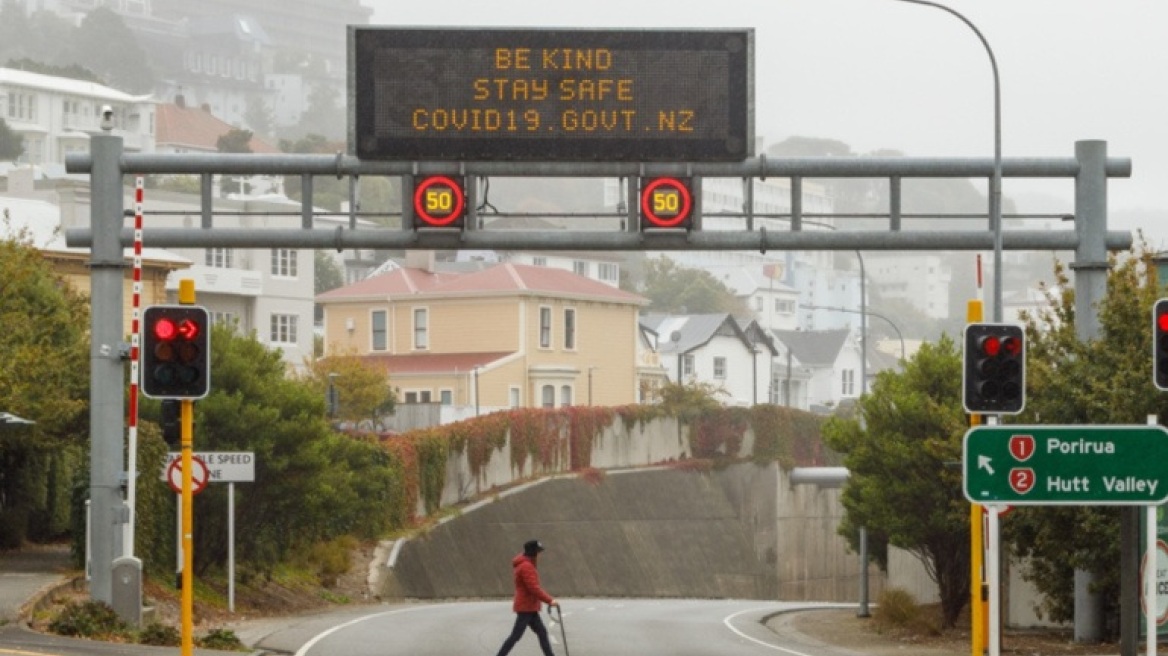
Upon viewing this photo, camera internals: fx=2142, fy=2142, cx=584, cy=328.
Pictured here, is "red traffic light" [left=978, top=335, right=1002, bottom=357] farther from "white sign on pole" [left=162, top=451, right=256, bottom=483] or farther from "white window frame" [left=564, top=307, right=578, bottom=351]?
"white window frame" [left=564, top=307, right=578, bottom=351]

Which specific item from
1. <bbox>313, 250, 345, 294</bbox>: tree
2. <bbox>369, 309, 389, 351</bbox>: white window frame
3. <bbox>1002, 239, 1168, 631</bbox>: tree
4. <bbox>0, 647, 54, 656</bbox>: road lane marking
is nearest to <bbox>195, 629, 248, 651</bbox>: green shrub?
<bbox>0, 647, 54, 656</bbox>: road lane marking

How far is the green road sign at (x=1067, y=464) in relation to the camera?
16750 millimetres

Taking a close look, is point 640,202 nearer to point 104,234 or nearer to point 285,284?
point 104,234

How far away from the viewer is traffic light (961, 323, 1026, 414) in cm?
1967

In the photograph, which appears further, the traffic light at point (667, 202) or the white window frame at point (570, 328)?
the white window frame at point (570, 328)

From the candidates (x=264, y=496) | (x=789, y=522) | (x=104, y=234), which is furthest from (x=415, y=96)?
(x=789, y=522)

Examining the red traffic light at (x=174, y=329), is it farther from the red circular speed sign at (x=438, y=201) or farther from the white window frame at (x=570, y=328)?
the white window frame at (x=570, y=328)

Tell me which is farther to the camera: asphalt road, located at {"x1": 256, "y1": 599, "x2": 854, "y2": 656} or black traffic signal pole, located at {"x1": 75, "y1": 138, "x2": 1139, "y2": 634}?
asphalt road, located at {"x1": 256, "y1": 599, "x2": 854, "y2": 656}

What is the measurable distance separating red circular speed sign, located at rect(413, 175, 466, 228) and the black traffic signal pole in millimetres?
130

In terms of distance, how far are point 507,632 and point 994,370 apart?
15907mm

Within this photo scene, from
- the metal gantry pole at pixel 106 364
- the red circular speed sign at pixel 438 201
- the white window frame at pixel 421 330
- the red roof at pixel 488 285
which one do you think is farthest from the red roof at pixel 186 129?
the red circular speed sign at pixel 438 201

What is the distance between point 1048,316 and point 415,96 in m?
10.5

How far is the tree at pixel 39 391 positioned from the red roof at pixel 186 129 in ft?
450

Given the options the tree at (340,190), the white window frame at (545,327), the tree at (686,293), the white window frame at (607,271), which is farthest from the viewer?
the tree at (686,293)
